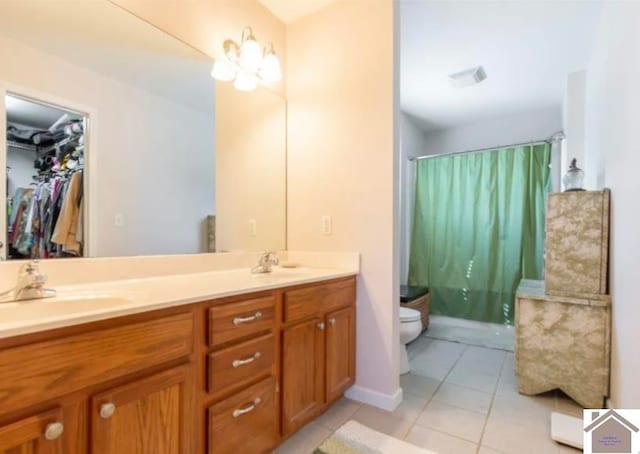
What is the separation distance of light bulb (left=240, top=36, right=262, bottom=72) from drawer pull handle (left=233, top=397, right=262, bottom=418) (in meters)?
1.75

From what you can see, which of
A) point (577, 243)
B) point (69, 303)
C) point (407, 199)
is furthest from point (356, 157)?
point (407, 199)

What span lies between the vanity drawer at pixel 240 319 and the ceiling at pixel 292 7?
6.05 feet

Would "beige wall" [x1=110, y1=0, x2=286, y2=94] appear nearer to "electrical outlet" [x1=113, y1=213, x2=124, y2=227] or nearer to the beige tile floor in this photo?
"electrical outlet" [x1=113, y1=213, x2=124, y2=227]

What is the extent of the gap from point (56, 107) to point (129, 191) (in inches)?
15.7

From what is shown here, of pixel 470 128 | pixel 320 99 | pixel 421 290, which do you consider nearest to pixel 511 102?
pixel 470 128

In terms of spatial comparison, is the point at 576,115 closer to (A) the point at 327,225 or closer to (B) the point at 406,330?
(B) the point at 406,330

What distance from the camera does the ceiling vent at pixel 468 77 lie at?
2.72 metres

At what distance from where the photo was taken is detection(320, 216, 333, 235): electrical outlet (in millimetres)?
2016

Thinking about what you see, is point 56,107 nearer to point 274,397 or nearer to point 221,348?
point 221,348

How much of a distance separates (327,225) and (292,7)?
1.43 m

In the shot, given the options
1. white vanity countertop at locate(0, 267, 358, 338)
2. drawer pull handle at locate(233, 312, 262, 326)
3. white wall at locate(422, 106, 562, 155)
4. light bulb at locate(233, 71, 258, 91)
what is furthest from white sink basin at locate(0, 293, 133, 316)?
white wall at locate(422, 106, 562, 155)

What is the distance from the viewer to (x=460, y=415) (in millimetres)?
1737

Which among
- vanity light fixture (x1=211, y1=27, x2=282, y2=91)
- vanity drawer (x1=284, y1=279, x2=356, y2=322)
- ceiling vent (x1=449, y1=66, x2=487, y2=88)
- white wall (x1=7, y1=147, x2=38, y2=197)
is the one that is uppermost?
ceiling vent (x1=449, y1=66, x2=487, y2=88)

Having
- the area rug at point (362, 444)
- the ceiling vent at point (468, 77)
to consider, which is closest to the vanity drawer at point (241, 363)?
the area rug at point (362, 444)
